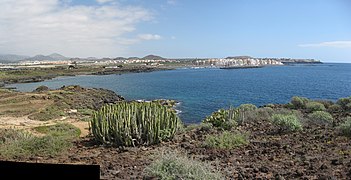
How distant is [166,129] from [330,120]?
698 centimetres

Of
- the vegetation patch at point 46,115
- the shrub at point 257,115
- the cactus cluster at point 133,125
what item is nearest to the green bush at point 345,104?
the shrub at point 257,115

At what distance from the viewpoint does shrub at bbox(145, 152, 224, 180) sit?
536 centimetres

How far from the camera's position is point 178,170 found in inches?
225

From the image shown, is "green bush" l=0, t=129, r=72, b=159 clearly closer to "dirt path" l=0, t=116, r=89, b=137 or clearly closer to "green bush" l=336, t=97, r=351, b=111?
"dirt path" l=0, t=116, r=89, b=137

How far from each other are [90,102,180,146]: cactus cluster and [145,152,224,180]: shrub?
4.00 meters

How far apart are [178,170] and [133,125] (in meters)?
5.03

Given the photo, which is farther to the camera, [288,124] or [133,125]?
[288,124]

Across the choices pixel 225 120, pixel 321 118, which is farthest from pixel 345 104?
pixel 225 120

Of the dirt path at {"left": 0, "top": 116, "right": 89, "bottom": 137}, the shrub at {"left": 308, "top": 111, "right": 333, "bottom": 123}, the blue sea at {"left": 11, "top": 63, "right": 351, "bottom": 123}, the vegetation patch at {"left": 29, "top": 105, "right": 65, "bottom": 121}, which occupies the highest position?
the shrub at {"left": 308, "top": 111, "right": 333, "bottom": 123}

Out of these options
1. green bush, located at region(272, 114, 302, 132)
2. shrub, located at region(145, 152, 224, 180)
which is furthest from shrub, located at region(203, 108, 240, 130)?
shrub, located at region(145, 152, 224, 180)

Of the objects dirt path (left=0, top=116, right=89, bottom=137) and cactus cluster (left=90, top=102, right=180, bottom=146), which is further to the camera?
dirt path (left=0, top=116, right=89, bottom=137)

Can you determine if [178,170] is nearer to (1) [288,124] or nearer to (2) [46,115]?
(1) [288,124]

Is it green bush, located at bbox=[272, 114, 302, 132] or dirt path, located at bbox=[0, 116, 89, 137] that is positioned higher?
green bush, located at bbox=[272, 114, 302, 132]

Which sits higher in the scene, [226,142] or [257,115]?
[226,142]
